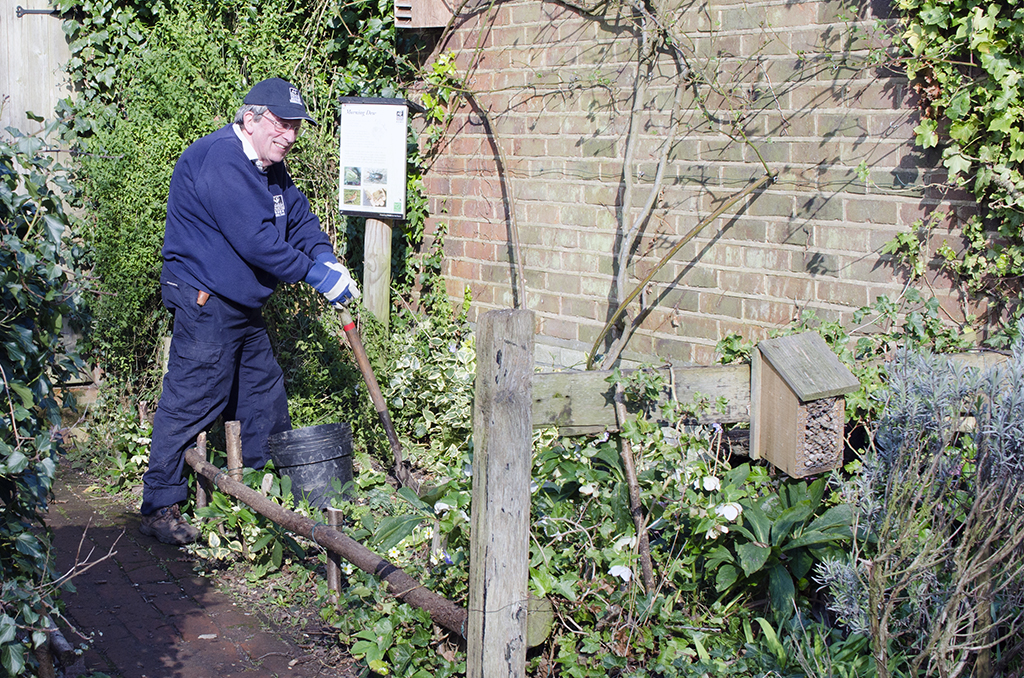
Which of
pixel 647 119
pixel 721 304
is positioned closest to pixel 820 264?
pixel 721 304

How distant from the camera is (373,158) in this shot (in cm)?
574

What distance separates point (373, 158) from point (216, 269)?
170 centimetres

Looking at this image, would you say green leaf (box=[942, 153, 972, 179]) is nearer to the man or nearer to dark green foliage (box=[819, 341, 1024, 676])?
dark green foliage (box=[819, 341, 1024, 676])

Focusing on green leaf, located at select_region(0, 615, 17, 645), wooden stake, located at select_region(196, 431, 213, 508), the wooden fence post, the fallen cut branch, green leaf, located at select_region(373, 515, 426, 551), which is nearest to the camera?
green leaf, located at select_region(0, 615, 17, 645)

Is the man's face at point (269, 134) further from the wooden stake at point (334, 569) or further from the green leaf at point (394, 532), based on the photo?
the green leaf at point (394, 532)

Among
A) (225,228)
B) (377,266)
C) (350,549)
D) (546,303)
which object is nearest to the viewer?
(350,549)

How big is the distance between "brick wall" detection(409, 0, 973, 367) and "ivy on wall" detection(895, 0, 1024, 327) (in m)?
0.13

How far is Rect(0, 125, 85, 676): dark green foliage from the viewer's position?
2.19 m

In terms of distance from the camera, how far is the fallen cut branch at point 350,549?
2.83 m

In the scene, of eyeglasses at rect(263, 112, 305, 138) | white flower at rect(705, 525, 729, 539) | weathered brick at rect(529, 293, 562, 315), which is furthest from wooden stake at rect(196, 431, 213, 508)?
white flower at rect(705, 525, 729, 539)

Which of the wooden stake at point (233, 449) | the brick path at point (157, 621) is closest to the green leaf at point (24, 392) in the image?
the brick path at point (157, 621)

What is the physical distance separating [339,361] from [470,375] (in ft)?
4.04

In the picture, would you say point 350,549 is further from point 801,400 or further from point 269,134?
point 269,134

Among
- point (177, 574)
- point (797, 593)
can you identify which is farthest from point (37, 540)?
point (797, 593)
